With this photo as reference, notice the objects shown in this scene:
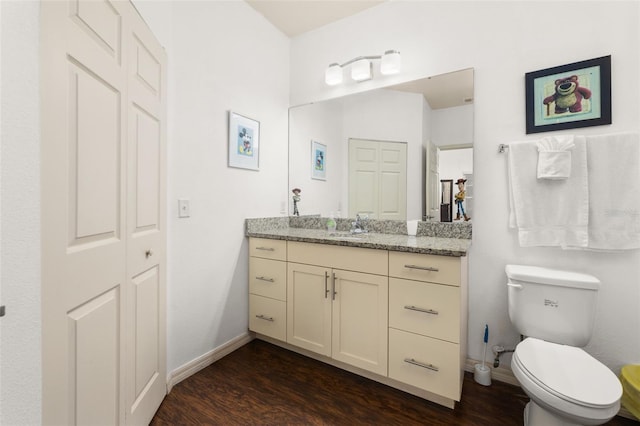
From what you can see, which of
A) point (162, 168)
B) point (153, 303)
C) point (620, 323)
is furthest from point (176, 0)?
point (620, 323)

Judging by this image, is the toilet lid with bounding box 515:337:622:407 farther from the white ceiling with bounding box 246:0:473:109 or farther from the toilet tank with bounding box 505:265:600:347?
the white ceiling with bounding box 246:0:473:109

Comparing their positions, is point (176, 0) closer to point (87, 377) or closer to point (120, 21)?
point (120, 21)

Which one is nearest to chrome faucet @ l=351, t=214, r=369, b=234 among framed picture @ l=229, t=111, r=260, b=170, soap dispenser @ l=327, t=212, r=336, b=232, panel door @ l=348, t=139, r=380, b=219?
panel door @ l=348, t=139, r=380, b=219

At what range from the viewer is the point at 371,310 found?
170cm

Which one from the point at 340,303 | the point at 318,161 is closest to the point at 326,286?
the point at 340,303

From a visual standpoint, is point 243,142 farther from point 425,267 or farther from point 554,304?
point 554,304

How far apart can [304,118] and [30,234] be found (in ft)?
7.15

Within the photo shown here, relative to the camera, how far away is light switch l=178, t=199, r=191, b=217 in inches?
68.7

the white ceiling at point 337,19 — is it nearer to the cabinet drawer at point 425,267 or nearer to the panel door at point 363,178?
the panel door at point 363,178

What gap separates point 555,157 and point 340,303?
148cm

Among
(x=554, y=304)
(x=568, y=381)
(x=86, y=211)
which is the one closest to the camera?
(x=86, y=211)

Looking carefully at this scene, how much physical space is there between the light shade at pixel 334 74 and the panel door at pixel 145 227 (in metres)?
1.28

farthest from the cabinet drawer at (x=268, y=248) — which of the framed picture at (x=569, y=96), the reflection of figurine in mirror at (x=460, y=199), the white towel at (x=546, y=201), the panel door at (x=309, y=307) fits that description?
the framed picture at (x=569, y=96)

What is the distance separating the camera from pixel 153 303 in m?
1.45
